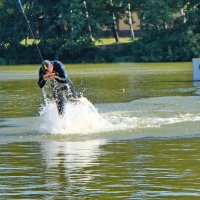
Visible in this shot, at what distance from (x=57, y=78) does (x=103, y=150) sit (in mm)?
4479

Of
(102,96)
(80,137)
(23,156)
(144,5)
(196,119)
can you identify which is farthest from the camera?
(144,5)

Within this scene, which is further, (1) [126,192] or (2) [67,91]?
(2) [67,91]

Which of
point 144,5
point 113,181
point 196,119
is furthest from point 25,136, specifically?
point 144,5

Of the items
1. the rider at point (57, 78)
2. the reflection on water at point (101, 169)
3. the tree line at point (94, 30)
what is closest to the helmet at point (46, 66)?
the rider at point (57, 78)

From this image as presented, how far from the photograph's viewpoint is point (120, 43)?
9094 cm

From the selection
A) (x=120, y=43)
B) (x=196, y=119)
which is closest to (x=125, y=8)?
(x=120, y=43)

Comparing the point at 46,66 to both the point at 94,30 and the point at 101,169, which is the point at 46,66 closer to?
the point at 101,169

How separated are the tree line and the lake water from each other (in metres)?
52.0

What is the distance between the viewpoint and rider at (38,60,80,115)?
21.0 meters

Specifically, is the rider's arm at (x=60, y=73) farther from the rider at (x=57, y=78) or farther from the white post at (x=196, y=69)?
the white post at (x=196, y=69)

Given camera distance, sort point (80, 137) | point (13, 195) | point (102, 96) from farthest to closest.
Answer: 1. point (102, 96)
2. point (80, 137)
3. point (13, 195)

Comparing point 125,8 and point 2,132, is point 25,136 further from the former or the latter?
point 125,8

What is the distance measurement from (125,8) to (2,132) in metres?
72.1

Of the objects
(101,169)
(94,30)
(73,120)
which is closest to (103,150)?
(101,169)
